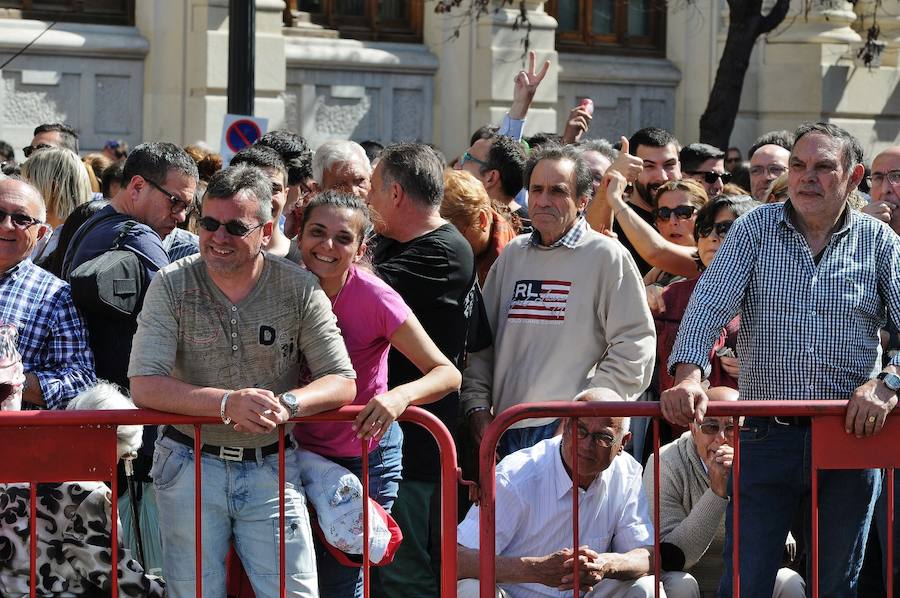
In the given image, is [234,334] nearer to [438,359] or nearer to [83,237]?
[438,359]

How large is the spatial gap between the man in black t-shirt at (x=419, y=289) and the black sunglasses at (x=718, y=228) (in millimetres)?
1396

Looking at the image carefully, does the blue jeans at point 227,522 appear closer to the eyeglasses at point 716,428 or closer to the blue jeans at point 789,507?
the blue jeans at point 789,507

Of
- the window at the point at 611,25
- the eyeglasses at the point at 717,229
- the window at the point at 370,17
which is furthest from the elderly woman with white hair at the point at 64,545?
the window at the point at 611,25

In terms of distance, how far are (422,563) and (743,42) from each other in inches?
430

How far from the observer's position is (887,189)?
6.96 meters

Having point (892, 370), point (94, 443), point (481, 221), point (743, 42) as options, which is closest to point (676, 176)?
point (481, 221)

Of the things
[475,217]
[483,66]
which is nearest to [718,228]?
[475,217]

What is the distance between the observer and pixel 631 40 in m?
19.0

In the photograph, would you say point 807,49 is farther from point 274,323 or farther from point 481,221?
point 274,323

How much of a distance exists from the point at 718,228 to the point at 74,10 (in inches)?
394

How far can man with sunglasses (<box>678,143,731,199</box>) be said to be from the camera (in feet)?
32.4

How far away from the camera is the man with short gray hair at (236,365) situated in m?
4.67

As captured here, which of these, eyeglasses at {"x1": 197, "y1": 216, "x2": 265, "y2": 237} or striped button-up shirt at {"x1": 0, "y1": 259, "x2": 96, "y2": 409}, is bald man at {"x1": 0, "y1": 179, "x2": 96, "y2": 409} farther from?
eyeglasses at {"x1": 197, "y1": 216, "x2": 265, "y2": 237}

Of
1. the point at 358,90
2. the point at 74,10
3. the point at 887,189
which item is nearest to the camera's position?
the point at 887,189
